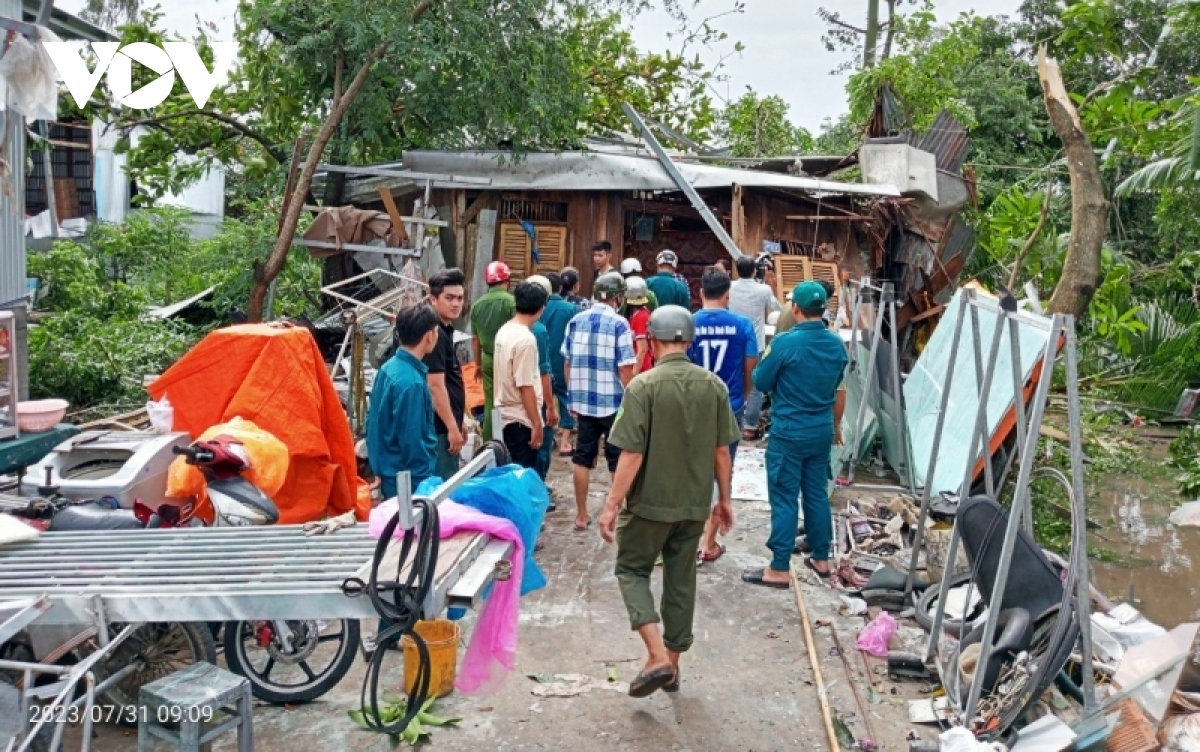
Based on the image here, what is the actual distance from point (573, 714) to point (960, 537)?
2.28 meters

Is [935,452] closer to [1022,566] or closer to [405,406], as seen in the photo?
[1022,566]

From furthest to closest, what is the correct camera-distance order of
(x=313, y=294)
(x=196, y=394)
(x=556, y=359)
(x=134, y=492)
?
(x=313, y=294) < (x=556, y=359) < (x=196, y=394) < (x=134, y=492)

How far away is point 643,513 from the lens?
489 cm

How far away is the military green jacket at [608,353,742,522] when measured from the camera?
16.0 ft

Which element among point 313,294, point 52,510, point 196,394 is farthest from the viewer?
point 313,294

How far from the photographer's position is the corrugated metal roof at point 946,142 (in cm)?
1348

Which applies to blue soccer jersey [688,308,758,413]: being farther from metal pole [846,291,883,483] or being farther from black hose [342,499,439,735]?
black hose [342,499,439,735]

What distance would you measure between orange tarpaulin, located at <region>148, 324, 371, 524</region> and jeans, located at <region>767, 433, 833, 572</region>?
114 inches

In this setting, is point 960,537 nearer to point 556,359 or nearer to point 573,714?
point 573,714

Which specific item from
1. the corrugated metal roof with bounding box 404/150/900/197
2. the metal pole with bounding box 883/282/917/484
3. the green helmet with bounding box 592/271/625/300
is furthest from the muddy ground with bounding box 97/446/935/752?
the corrugated metal roof with bounding box 404/150/900/197

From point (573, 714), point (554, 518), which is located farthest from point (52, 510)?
point (554, 518)

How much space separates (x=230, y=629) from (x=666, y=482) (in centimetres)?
224

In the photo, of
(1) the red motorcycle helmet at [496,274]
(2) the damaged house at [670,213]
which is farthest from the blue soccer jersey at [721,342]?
(2) the damaged house at [670,213]

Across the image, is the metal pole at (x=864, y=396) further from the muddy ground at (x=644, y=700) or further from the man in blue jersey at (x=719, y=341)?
the muddy ground at (x=644, y=700)
